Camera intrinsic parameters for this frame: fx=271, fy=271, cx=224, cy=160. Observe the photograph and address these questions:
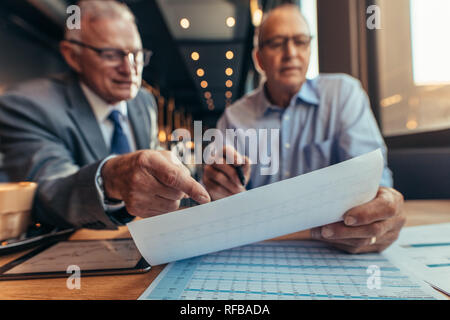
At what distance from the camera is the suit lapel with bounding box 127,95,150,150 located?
0.67 m

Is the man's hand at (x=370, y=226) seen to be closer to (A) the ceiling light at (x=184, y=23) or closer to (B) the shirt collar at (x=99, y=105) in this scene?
(B) the shirt collar at (x=99, y=105)

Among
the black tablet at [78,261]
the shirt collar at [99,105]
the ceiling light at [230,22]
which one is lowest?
the black tablet at [78,261]

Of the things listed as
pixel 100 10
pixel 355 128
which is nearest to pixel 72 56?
pixel 100 10

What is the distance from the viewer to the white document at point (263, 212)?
249mm

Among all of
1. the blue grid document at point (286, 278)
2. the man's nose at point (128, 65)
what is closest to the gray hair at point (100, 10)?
the man's nose at point (128, 65)

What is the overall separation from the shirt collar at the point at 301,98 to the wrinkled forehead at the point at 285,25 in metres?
0.16

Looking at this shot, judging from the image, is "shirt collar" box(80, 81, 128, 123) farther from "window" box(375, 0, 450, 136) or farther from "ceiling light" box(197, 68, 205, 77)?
"window" box(375, 0, 450, 136)

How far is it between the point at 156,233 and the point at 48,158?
42 centimetres

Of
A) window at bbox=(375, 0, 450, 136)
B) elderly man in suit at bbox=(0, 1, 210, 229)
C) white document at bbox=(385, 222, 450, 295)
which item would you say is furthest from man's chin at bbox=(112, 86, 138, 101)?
window at bbox=(375, 0, 450, 136)

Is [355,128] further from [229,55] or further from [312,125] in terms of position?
[229,55]

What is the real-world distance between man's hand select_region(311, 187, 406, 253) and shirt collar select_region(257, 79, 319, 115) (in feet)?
1.95

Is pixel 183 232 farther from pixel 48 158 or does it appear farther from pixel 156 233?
pixel 48 158

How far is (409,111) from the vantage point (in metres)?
1.06

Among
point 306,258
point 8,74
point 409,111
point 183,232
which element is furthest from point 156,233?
point 8,74
